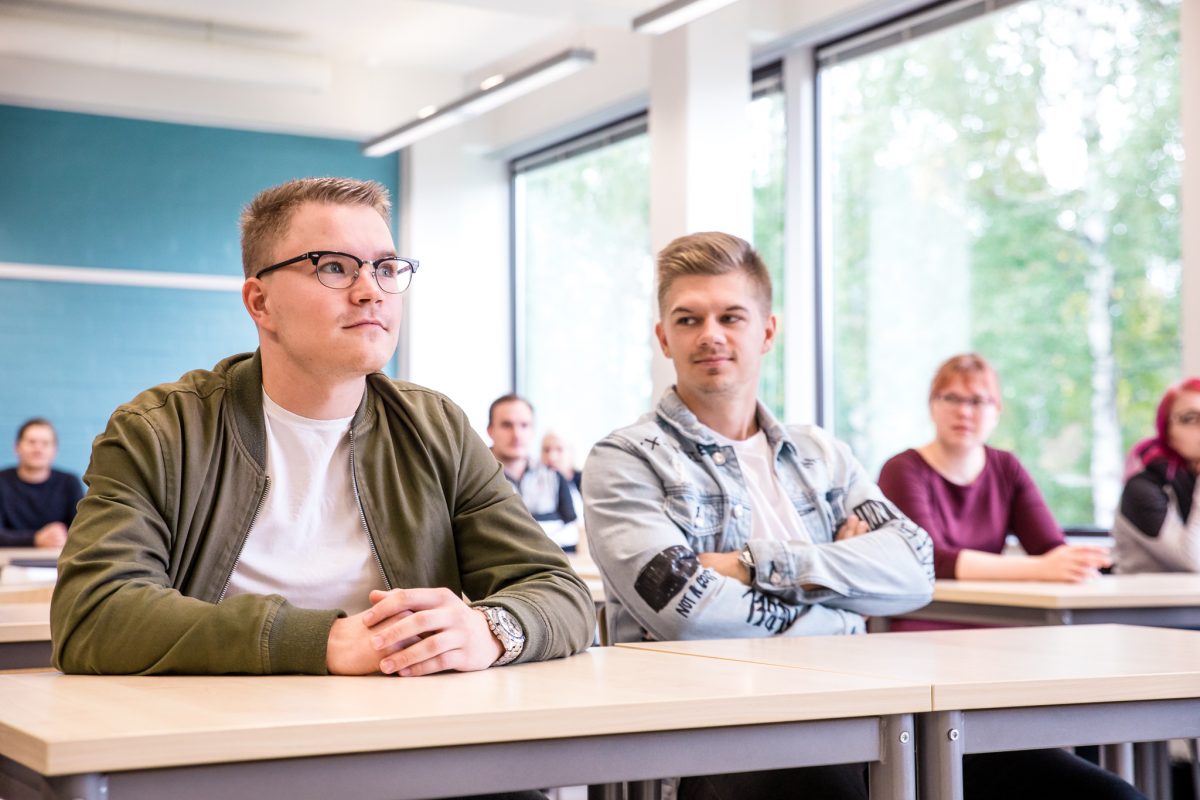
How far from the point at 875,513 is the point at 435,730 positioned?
54.8 inches

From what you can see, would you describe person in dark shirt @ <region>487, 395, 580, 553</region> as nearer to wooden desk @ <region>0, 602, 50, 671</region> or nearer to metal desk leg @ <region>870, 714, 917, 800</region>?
wooden desk @ <region>0, 602, 50, 671</region>

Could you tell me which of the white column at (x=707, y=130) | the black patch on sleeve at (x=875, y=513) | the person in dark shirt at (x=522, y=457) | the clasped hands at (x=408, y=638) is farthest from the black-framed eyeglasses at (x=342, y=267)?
the white column at (x=707, y=130)

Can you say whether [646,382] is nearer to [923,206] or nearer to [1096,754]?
[923,206]

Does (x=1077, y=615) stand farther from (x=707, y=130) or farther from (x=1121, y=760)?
(x=707, y=130)

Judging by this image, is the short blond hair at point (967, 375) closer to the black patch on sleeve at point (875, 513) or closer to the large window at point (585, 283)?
the black patch on sleeve at point (875, 513)

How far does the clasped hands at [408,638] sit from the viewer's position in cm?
147

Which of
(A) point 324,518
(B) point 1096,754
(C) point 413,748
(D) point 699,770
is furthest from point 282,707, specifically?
(B) point 1096,754

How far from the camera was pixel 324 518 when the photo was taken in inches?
69.9

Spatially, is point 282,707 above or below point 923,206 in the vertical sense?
below

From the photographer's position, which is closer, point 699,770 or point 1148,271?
point 699,770

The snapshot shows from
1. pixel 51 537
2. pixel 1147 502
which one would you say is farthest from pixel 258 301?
pixel 51 537

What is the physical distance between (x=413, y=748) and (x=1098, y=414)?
15.1 ft

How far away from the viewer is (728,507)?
7.63 feet

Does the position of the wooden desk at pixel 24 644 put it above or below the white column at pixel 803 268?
below
